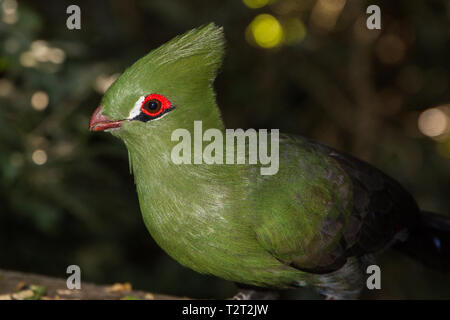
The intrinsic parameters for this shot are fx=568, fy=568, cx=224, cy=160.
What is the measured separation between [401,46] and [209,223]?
429cm

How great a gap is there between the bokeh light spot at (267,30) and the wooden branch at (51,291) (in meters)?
2.85

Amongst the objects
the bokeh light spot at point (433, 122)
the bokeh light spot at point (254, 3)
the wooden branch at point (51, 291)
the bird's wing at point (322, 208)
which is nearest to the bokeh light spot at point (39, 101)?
the wooden branch at point (51, 291)

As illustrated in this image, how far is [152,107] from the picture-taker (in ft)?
8.33

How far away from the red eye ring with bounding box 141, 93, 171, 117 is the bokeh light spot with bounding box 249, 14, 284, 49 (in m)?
3.00

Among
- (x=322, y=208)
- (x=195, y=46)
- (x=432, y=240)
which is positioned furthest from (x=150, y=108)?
(x=432, y=240)

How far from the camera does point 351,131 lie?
5848 mm

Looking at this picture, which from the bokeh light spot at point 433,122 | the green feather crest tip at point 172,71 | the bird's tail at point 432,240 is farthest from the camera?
the bokeh light spot at point 433,122

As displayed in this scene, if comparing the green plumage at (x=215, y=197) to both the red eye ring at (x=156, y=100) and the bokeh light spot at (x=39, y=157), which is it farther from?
the bokeh light spot at (x=39, y=157)

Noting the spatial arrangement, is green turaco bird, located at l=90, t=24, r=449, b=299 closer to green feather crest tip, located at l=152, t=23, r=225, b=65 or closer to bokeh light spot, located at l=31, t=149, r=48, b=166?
green feather crest tip, located at l=152, t=23, r=225, b=65

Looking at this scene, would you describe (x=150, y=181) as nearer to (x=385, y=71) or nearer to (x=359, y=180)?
(x=359, y=180)

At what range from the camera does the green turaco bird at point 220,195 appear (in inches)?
101

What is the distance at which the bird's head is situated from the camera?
252 cm

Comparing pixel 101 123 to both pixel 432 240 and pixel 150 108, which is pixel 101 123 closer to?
pixel 150 108

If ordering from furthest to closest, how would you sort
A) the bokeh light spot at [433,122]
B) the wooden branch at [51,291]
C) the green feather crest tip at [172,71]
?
the bokeh light spot at [433,122]
the wooden branch at [51,291]
the green feather crest tip at [172,71]
